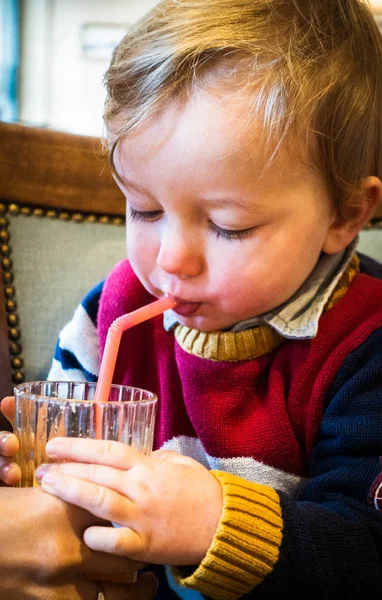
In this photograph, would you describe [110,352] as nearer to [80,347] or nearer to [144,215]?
[144,215]

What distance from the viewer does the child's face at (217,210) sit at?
30.7 inches

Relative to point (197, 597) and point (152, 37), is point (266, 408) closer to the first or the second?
point (197, 597)

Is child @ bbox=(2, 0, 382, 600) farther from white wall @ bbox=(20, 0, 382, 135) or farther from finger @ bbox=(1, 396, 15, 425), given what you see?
white wall @ bbox=(20, 0, 382, 135)

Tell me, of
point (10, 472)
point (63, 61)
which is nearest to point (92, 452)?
point (10, 472)

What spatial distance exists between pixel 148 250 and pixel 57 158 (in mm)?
369

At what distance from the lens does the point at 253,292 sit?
2.77 feet

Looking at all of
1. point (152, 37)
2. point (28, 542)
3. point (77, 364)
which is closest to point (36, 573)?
point (28, 542)

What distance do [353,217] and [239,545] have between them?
0.42 m

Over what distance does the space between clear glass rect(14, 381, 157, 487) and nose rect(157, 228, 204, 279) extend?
150 mm

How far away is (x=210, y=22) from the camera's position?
2.70 feet

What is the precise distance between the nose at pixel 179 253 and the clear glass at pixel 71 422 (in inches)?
5.9

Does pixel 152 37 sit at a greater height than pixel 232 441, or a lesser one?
greater

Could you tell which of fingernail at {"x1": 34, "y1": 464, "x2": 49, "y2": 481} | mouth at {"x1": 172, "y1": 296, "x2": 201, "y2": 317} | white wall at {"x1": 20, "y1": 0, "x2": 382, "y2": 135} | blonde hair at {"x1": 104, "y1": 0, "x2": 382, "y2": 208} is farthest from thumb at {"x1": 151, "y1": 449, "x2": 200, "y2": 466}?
white wall at {"x1": 20, "y1": 0, "x2": 382, "y2": 135}

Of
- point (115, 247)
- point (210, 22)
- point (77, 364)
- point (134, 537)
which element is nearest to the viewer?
point (134, 537)
